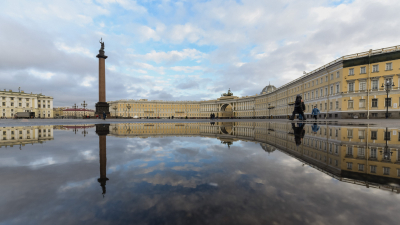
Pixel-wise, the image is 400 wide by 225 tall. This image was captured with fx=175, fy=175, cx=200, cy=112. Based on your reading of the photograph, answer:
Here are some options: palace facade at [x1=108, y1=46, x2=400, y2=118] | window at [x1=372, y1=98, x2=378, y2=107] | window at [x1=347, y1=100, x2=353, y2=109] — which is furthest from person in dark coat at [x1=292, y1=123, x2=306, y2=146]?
window at [x1=372, y1=98, x2=378, y2=107]

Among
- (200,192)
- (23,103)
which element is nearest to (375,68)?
(200,192)

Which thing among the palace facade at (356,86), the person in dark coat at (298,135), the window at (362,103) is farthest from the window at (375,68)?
the person in dark coat at (298,135)

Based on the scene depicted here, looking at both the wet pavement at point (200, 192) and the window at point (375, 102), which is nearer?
the wet pavement at point (200, 192)

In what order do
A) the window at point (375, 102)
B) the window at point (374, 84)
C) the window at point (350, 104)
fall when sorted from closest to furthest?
the window at point (375, 102), the window at point (374, 84), the window at point (350, 104)

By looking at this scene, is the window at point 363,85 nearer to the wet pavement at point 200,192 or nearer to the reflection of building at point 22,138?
the wet pavement at point 200,192

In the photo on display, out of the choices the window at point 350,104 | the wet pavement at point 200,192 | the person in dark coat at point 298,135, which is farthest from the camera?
the window at point 350,104

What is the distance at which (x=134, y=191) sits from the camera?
211cm

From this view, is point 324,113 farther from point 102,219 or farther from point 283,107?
point 102,219

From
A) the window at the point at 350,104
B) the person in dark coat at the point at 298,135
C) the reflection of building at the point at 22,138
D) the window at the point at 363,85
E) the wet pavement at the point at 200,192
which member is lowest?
the person in dark coat at the point at 298,135

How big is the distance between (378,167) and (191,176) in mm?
3391

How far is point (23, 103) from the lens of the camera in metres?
91.9

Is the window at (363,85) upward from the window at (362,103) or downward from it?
upward

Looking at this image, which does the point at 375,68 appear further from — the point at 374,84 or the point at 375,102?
the point at 375,102

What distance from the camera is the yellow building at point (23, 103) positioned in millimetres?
85975
